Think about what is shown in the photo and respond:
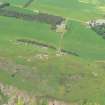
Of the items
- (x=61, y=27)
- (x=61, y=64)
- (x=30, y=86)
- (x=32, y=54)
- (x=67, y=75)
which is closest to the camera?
(x=30, y=86)

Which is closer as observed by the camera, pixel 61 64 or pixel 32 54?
pixel 61 64

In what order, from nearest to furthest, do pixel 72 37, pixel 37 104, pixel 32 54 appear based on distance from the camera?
1. pixel 37 104
2. pixel 32 54
3. pixel 72 37

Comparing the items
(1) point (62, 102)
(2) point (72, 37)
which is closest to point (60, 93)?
(1) point (62, 102)

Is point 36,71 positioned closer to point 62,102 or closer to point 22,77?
point 22,77

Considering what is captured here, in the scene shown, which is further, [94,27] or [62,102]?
[94,27]

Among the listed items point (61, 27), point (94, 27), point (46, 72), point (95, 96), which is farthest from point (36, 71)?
point (94, 27)

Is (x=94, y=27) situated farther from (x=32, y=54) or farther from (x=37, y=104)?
(x=37, y=104)
